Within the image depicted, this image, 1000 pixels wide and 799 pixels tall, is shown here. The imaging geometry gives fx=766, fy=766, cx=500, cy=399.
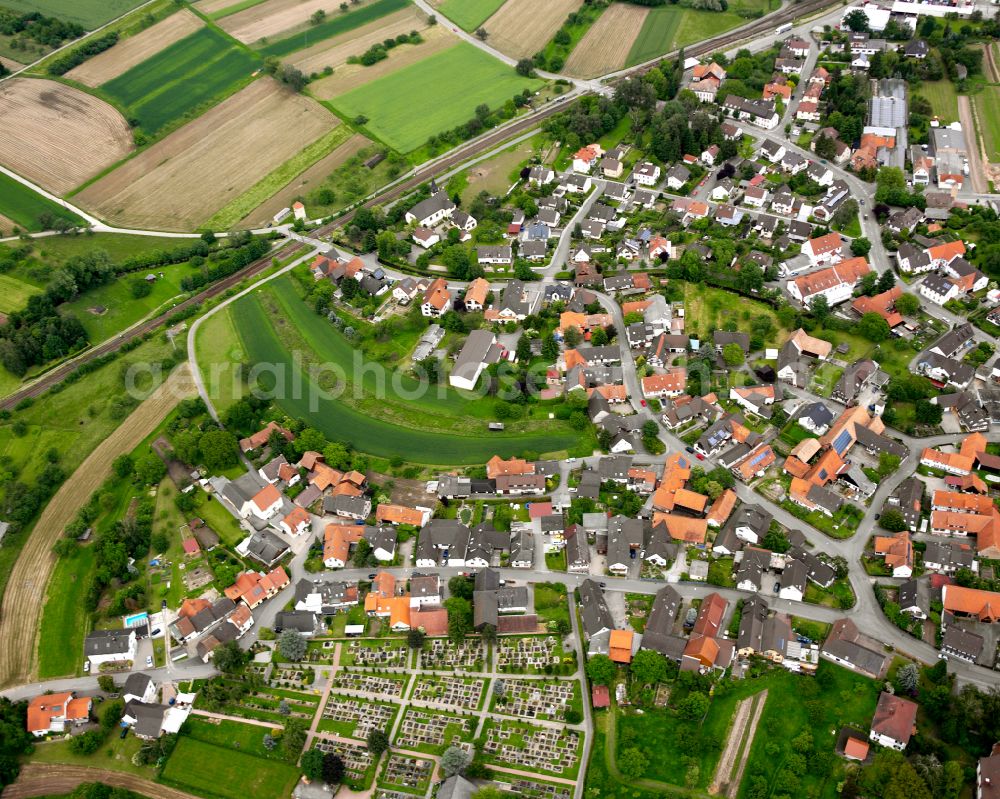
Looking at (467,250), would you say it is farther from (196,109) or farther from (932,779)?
(932,779)

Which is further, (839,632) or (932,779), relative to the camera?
(839,632)

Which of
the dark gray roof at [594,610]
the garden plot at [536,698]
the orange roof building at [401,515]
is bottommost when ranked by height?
the garden plot at [536,698]

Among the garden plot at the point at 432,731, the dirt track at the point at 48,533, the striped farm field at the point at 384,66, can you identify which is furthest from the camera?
the striped farm field at the point at 384,66

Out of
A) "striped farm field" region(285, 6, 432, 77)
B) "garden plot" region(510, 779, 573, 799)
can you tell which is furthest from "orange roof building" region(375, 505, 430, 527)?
"striped farm field" region(285, 6, 432, 77)

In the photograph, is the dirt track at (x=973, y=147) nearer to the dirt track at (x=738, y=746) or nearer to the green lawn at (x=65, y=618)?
the dirt track at (x=738, y=746)

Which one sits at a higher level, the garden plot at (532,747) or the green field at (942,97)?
the green field at (942,97)

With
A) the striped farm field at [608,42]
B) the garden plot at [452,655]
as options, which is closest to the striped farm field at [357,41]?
the striped farm field at [608,42]

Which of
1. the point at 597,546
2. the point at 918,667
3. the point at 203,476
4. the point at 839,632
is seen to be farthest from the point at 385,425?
the point at 918,667
